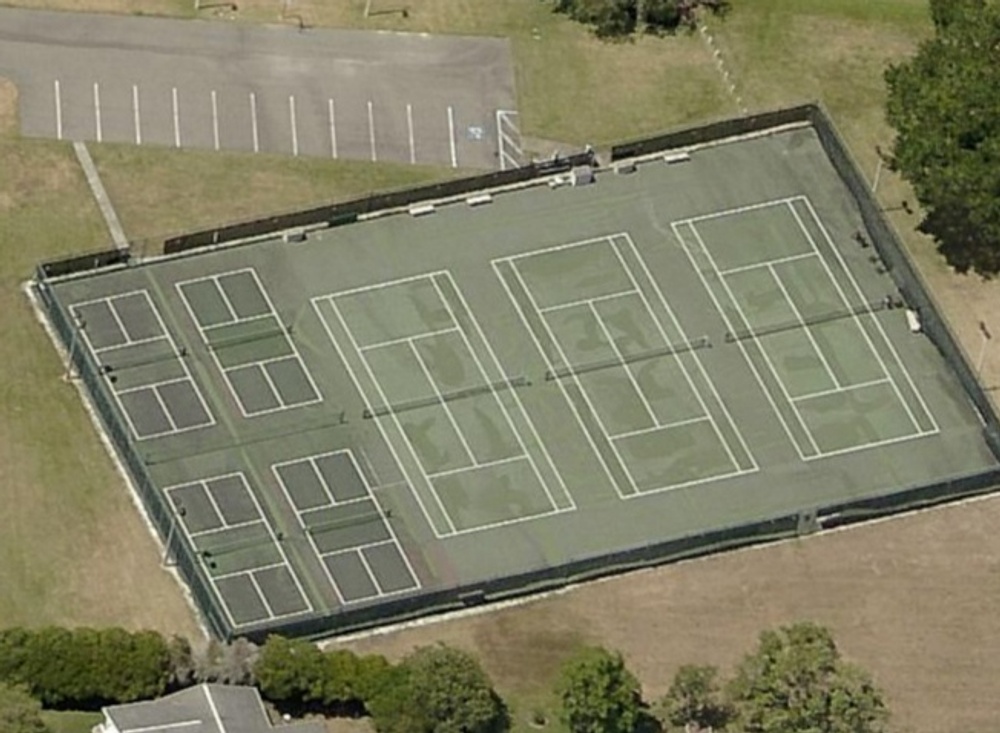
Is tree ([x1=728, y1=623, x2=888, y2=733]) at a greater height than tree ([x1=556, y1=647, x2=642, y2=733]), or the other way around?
tree ([x1=556, y1=647, x2=642, y2=733])

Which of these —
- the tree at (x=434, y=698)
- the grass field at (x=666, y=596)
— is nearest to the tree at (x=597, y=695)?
the tree at (x=434, y=698)

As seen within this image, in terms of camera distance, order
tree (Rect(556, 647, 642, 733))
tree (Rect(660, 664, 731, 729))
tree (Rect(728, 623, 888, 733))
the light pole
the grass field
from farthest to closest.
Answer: the light pole < the grass field < tree (Rect(660, 664, 731, 729)) < tree (Rect(728, 623, 888, 733)) < tree (Rect(556, 647, 642, 733))

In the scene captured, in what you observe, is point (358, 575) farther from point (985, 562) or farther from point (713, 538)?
point (985, 562)

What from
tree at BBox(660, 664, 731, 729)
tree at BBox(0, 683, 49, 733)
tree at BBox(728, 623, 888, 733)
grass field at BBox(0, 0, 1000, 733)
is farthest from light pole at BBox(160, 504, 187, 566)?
tree at BBox(728, 623, 888, 733)

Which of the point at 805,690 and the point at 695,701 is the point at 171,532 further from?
the point at 805,690

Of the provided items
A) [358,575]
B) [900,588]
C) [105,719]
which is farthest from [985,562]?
[105,719]

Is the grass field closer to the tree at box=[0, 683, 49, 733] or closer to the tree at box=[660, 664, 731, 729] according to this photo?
the tree at box=[660, 664, 731, 729]
